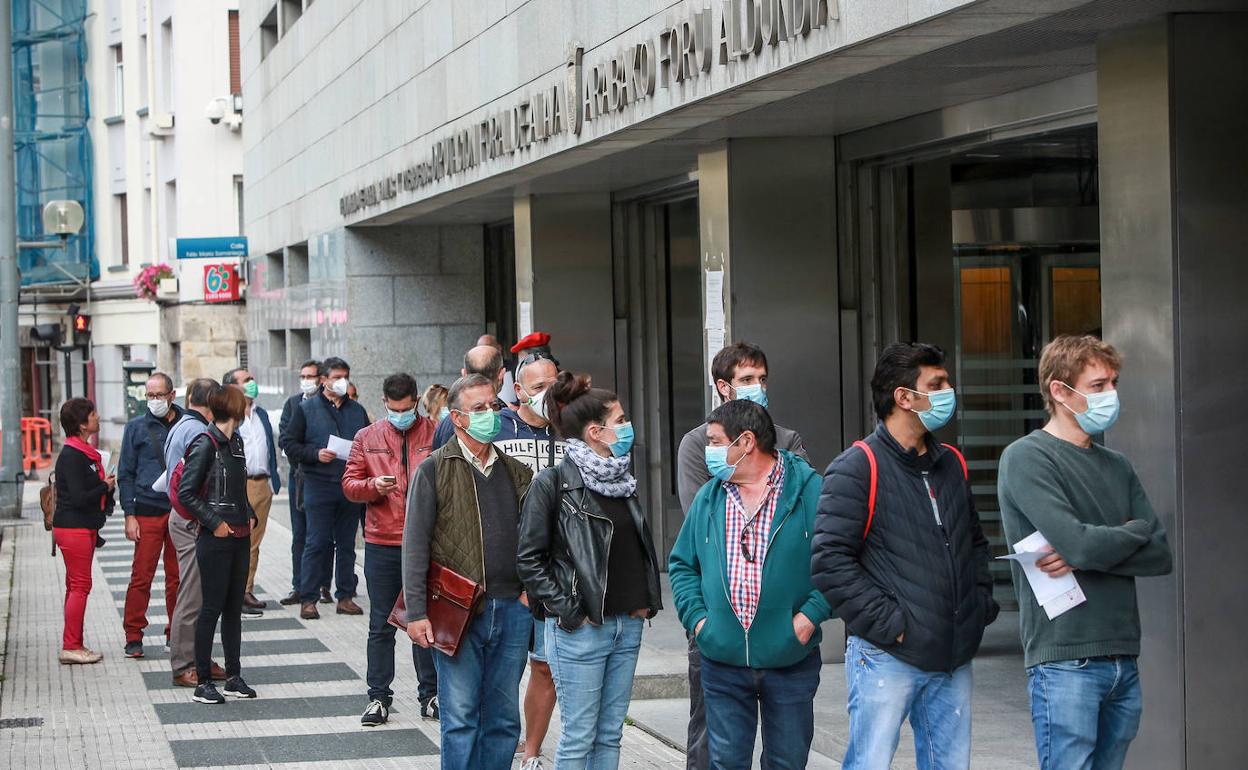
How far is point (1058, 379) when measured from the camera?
205 inches

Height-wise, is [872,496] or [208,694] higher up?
[872,496]

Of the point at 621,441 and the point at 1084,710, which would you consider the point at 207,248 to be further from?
the point at 1084,710

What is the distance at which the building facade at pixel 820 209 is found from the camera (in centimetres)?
Result: 652

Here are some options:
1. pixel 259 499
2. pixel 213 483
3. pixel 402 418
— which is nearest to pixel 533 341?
pixel 402 418

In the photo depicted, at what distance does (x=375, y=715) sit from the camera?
9156 mm

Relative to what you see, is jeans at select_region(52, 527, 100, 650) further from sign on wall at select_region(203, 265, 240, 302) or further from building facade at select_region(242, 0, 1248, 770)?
sign on wall at select_region(203, 265, 240, 302)

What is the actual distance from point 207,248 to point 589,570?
2188cm

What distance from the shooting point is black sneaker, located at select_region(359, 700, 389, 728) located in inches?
360

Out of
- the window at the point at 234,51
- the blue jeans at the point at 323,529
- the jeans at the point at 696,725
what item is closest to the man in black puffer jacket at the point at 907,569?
the jeans at the point at 696,725

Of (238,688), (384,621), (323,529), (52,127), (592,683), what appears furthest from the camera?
(52,127)

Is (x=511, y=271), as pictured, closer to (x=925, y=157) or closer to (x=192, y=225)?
(x=925, y=157)

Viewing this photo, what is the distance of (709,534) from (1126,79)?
257 cm

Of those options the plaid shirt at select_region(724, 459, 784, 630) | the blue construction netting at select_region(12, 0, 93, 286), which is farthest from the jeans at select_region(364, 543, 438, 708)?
the blue construction netting at select_region(12, 0, 93, 286)

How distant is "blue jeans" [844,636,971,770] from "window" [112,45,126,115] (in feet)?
127
